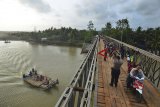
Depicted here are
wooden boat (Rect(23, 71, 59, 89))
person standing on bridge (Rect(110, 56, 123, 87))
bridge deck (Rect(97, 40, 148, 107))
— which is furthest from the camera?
wooden boat (Rect(23, 71, 59, 89))

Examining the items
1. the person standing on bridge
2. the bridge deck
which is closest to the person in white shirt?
the bridge deck

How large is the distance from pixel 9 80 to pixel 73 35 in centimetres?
8257

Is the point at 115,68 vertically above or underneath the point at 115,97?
above

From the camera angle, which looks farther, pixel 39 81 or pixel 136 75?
pixel 39 81

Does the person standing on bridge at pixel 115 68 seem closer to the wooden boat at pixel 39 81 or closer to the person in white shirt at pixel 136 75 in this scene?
the person in white shirt at pixel 136 75

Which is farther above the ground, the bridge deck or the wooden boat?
the bridge deck

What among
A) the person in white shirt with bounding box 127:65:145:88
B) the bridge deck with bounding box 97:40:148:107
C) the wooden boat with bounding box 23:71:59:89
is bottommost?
the wooden boat with bounding box 23:71:59:89

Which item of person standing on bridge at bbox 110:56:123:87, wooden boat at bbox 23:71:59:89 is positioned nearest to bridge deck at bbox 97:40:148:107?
person standing on bridge at bbox 110:56:123:87

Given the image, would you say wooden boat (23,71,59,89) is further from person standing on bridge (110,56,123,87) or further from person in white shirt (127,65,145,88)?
person in white shirt (127,65,145,88)

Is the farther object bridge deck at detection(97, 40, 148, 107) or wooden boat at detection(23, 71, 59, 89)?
wooden boat at detection(23, 71, 59, 89)

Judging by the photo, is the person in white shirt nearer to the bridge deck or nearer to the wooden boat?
the bridge deck

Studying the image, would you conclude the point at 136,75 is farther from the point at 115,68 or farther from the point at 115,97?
the point at 115,97

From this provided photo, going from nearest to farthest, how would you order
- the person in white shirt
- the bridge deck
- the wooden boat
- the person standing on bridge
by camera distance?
the bridge deck
the person in white shirt
the person standing on bridge
the wooden boat

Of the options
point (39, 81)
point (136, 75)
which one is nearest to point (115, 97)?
point (136, 75)
